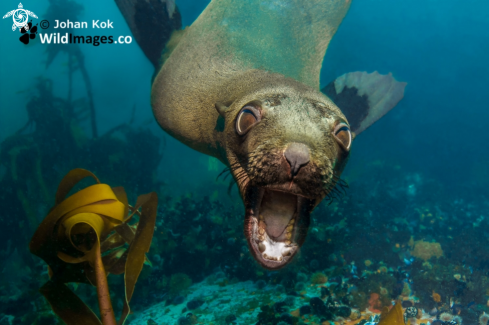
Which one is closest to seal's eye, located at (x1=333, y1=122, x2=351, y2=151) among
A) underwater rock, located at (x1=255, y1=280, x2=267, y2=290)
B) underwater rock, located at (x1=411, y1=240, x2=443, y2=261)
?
underwater rock, located at (x1=255, y1=280, x2=267, y2=290)

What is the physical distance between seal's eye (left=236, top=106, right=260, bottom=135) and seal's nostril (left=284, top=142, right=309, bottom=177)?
0.42 meters

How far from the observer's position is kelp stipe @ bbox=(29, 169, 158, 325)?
150 centimetres

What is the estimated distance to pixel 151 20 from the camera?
12.8 feet

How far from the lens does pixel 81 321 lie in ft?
4.87

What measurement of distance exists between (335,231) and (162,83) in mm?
4299

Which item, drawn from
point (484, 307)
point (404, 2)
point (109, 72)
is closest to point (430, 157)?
point (404, 2)

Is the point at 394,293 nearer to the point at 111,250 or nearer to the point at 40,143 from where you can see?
the point at 111,250

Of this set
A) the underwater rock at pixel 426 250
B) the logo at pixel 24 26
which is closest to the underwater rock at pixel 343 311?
the underwater rock at pixel 426 250

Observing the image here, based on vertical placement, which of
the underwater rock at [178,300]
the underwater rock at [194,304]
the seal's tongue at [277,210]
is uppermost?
the seal's tongue at [277,210]

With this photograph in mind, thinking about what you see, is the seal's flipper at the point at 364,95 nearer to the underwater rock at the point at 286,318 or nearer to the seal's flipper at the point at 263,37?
the seal's flipper at the point at 263,37

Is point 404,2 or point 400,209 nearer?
point 400,209

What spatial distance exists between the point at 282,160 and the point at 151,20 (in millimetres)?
3557

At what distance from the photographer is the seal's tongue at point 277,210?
1.68 m

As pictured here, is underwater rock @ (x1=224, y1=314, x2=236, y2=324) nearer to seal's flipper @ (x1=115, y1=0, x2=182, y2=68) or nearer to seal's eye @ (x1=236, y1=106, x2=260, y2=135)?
seal's eye @ (x1=236, y1=106, x2=260, y2=135)
